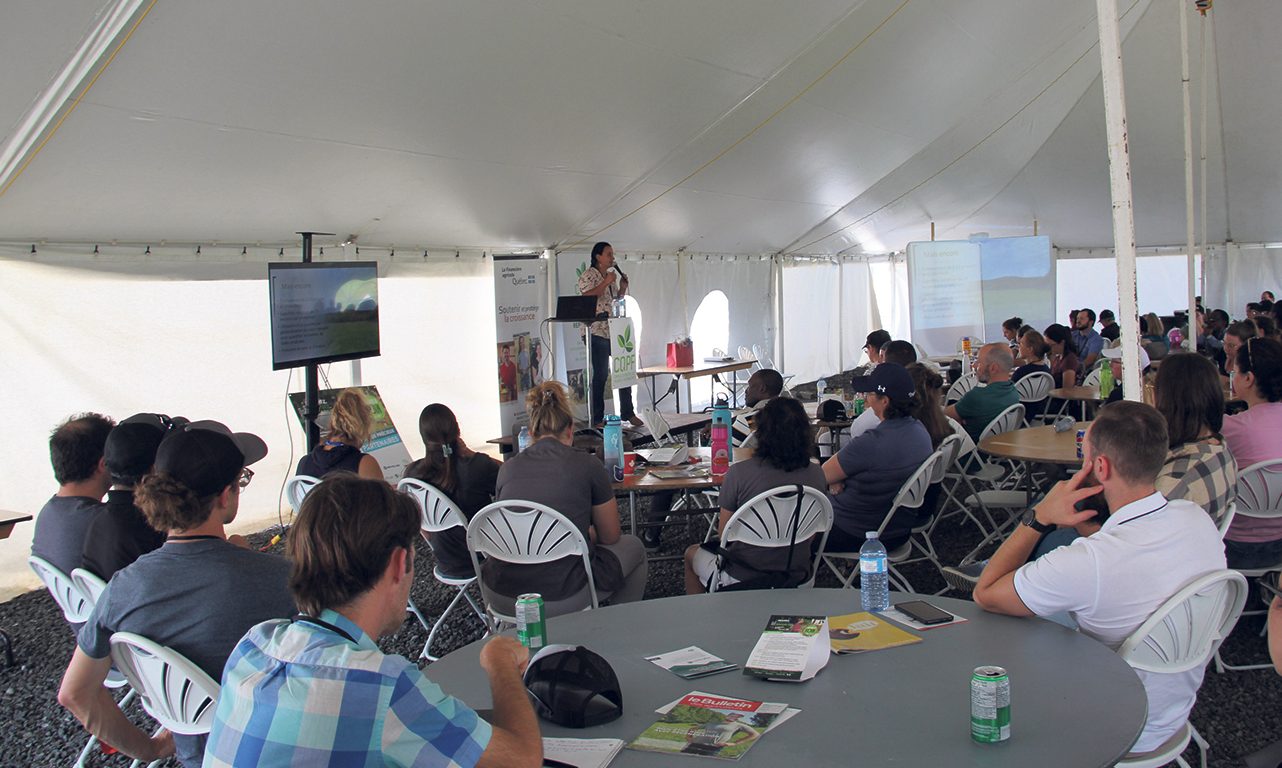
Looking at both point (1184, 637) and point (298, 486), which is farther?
point (298, 486)

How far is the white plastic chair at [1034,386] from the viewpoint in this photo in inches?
282

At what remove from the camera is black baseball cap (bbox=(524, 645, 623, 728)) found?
173 centimetres

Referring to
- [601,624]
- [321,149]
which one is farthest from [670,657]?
[321,149]

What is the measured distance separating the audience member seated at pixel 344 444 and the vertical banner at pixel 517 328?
3.34m

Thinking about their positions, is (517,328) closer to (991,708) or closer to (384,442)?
(384,442)

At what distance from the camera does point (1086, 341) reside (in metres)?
9.77

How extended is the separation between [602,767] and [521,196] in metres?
6.22

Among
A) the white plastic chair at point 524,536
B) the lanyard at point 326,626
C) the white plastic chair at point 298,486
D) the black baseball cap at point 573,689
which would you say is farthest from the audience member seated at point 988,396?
the lanyard at point 326,626

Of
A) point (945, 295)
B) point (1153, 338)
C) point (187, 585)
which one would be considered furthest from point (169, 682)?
point (945, 295)

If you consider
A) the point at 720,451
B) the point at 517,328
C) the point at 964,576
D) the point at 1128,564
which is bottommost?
the point at 964,576

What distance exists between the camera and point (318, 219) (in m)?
6.35

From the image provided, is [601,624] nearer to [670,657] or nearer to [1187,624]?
[670,657]

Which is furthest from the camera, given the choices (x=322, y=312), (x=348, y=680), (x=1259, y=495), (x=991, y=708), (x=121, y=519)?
(x=322, y=312)

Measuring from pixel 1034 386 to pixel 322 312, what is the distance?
5.43 metres
